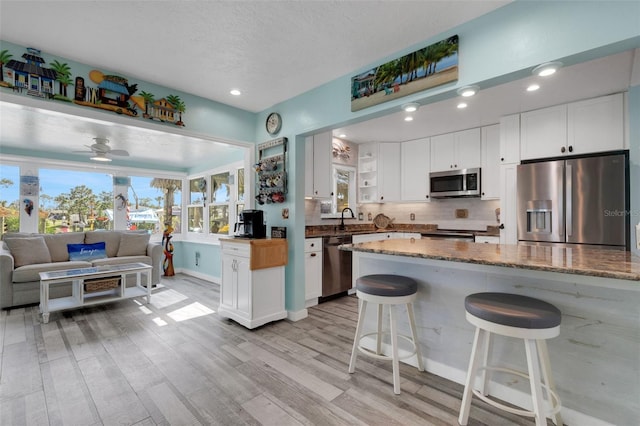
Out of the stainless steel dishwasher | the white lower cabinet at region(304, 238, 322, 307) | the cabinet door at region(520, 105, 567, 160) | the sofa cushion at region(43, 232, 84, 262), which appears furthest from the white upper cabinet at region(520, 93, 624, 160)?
the sofa cushion at region(43, 232, 84, 262)

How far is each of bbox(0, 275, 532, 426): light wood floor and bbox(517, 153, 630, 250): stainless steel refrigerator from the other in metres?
2.29

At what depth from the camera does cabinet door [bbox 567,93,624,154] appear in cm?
287

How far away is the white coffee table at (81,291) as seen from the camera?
3.19 metres

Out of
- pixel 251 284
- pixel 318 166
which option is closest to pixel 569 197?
pixel 318 166

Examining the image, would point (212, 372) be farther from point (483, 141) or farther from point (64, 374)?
point (483, 141)

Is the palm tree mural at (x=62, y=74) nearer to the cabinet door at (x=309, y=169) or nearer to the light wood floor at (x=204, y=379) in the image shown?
the light wood floor at (x=204, y=379)

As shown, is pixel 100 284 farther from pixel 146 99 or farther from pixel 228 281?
pixel 146 99

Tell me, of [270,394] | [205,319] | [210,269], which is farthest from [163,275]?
[270,394]

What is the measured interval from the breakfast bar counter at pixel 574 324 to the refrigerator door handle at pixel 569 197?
142 centimetres

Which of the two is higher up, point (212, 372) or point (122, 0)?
point (122, 0)

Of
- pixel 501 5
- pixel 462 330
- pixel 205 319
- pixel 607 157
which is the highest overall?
pixel 501 5

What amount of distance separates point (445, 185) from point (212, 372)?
4.01 m

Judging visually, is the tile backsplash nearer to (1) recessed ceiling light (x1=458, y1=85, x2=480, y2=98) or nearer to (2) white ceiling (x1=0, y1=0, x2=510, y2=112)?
(2) white ceiling (x1=0, y1=0, x2=510, y2=112)

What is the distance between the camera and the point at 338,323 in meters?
3.09
